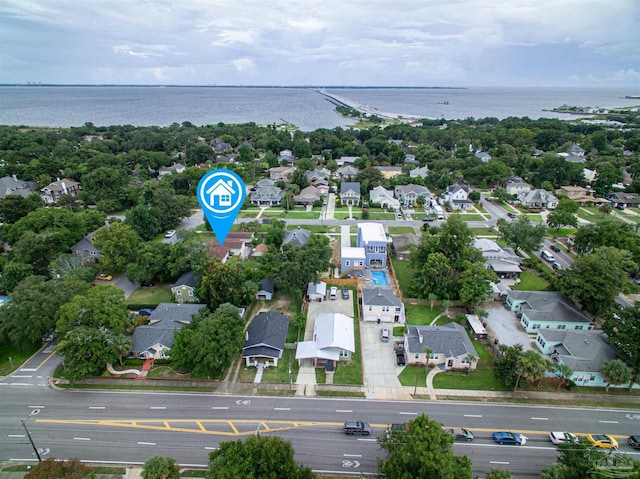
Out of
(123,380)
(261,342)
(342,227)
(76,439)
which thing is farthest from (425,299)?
(76,439)

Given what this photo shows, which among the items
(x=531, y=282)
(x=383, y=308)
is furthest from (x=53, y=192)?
(x=531, y=282)

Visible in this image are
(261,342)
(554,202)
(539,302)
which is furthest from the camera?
(554,202)

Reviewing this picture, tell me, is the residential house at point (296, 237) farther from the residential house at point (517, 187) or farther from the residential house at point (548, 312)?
the residential house at point (517, 187)

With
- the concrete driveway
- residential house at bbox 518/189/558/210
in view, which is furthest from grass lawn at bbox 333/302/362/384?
residential house at bbox 518/189/558/210

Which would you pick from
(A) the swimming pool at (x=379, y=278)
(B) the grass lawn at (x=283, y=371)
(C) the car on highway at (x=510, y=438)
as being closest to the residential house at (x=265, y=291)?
(B) the grass lawn at (x=283, y=371)

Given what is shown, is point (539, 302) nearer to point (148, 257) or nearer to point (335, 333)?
point (335, 333)

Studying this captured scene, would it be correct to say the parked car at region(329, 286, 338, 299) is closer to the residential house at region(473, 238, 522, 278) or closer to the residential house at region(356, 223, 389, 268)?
the residential house at region(356, 223, 389, 268)

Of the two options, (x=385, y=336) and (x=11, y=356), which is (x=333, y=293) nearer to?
(x=385, y=336)
